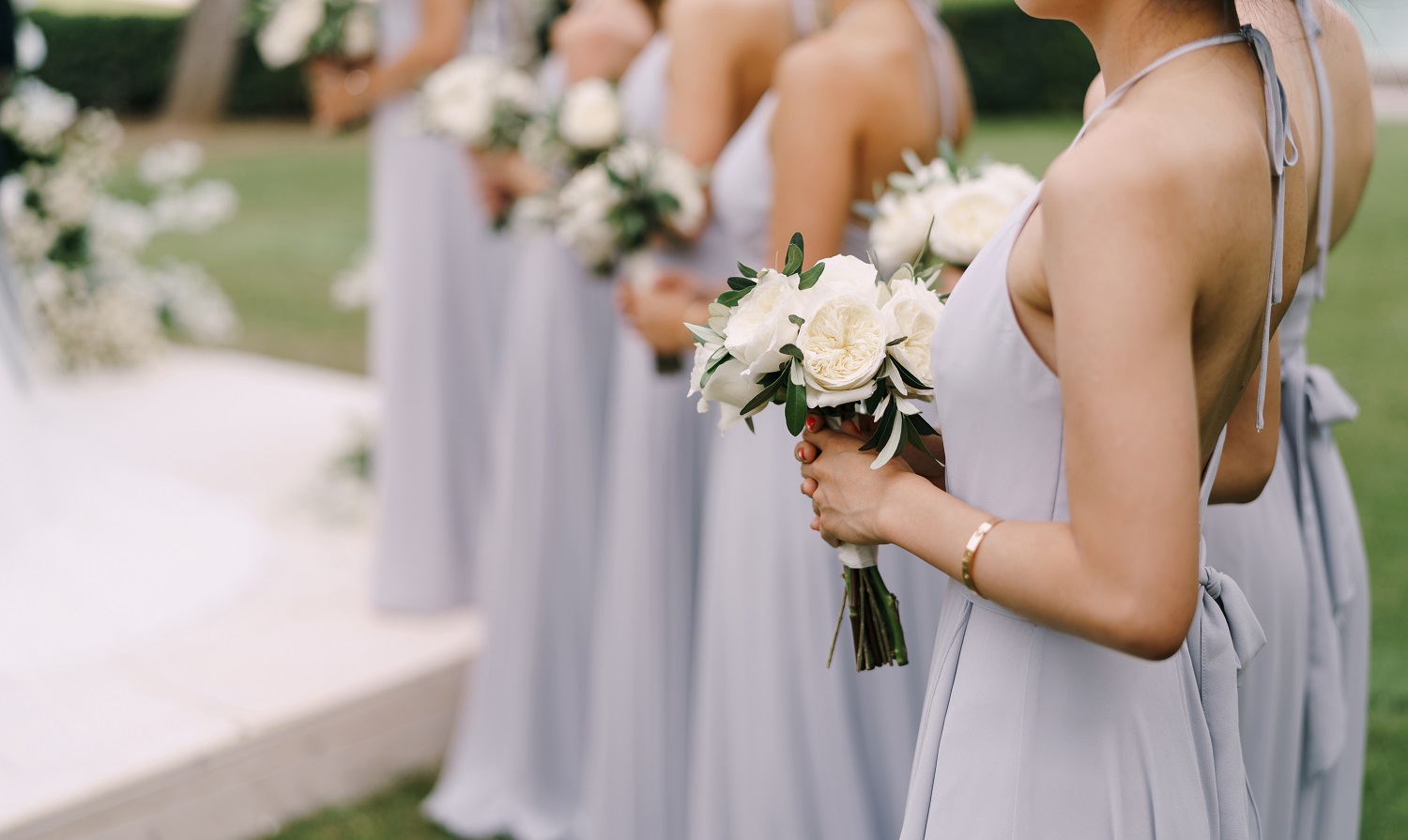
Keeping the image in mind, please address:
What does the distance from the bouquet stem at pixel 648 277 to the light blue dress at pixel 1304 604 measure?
145 cm

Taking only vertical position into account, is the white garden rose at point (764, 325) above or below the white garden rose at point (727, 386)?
above

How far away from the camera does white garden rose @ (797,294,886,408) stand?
1.72 m

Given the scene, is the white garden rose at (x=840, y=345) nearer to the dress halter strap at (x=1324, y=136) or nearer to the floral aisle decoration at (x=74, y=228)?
the dress halter strap at (x=1324, y=136)

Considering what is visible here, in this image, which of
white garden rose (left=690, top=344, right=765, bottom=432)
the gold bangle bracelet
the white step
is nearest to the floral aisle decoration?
the white step

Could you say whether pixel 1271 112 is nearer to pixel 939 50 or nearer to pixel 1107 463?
pixel 1107 463

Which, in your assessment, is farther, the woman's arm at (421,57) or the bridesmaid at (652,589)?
the woman's arm at (421,57)

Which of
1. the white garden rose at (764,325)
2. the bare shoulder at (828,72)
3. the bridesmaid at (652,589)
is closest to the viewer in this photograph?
the white garden rose at (764,325)

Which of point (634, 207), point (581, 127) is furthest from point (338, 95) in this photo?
point (634, 207)

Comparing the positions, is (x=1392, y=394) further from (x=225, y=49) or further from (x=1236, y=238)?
(x=225, y=49)

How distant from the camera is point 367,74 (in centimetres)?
514

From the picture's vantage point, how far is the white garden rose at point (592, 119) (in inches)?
144

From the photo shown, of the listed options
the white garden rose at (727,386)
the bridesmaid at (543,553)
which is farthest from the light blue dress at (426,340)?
the white garden rose at (727,386)

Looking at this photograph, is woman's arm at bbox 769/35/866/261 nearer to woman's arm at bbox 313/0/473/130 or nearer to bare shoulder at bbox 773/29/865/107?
bare shoulder at bbox 773/29/865/107

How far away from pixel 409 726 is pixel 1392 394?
276 inches
